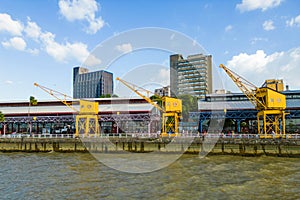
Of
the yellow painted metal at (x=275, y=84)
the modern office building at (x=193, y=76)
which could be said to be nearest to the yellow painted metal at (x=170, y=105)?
the yellow painted metal at (x=275, y=84)

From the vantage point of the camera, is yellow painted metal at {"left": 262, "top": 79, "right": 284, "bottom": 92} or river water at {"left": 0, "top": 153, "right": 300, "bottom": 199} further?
yellow painted metal at {"left": 262, "top": 79, "right": 284, "bottom": 92}

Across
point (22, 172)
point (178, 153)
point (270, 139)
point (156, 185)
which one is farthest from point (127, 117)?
point (156, 185)

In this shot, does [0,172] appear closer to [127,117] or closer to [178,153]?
[178,153]

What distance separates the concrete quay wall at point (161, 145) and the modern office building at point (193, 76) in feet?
407

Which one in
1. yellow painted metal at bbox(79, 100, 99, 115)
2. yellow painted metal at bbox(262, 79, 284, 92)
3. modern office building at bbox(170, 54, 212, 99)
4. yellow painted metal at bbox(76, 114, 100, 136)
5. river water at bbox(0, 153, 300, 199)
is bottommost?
river water at bbox(0, 153, 300, 199)

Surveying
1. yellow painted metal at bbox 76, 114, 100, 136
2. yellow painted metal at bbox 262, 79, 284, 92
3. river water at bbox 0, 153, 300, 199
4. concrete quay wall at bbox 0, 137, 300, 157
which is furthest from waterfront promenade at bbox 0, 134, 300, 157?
yellow painted metal at bbox 262, 79, 284, 92

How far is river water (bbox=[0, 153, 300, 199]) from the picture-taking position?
1653 centimetres

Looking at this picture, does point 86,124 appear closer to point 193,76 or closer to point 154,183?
point 154,183

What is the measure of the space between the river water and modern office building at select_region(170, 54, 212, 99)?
Answer: 142423 mm

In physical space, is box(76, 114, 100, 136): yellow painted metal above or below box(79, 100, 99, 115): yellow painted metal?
below

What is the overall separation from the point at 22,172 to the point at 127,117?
131 ft

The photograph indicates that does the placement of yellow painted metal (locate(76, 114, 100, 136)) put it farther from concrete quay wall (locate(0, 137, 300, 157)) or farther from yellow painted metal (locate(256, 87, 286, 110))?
yellow painted metal (locate(256, 87, 286, 110))

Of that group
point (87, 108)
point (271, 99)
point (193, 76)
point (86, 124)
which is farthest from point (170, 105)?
point (193, 76)

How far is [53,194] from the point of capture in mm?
16812
